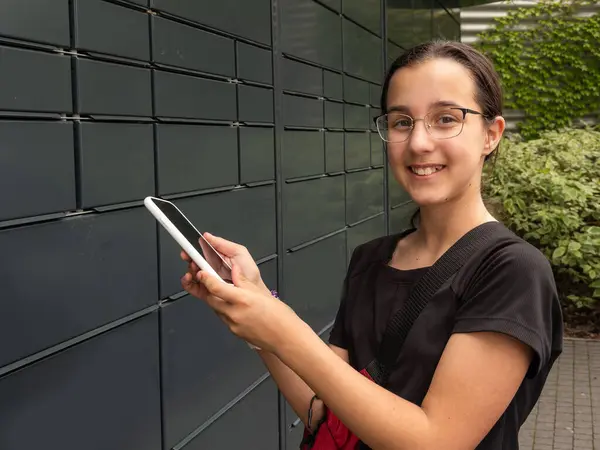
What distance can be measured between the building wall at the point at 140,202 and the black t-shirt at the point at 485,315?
1004 mm

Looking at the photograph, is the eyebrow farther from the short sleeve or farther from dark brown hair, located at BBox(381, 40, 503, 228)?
the short sleeve

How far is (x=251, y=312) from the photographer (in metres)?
1.53

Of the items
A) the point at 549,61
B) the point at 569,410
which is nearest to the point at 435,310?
the point at 569,410

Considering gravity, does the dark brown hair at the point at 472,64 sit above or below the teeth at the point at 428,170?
above

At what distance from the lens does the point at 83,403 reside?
257 centimetres

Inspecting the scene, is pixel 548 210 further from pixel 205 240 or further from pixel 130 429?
pixel 205 240

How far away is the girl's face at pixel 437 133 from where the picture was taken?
1764mm

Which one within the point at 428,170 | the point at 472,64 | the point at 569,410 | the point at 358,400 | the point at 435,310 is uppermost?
the point at 472,64

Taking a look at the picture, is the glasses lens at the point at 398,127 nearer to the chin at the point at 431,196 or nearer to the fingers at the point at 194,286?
the chin at the point at 431,196

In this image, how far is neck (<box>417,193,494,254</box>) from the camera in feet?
5.98

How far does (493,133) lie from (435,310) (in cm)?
45

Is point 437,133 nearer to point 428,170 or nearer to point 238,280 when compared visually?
point 428,170

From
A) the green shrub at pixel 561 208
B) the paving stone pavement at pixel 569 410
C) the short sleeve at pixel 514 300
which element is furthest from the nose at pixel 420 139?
the green shrub at pixel 561 208

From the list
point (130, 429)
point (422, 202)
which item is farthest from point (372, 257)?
point (130, 429)
